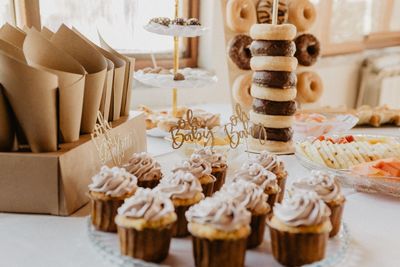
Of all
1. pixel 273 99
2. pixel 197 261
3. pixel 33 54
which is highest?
pixel 33 54

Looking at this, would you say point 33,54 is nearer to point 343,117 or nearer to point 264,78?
point 264,78

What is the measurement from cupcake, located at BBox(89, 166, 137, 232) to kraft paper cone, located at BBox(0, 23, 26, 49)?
17.4 inches

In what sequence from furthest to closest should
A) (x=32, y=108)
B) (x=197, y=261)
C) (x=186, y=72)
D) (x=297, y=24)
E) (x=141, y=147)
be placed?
(x=297, y=24) → (x=186, y=72) → (x=141, y=147) → (x=32, y=108) → (x=197, y=261)

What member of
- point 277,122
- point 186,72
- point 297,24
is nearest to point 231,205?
point 277,122

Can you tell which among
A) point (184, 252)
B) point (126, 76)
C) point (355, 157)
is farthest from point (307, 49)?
point (184, 252)

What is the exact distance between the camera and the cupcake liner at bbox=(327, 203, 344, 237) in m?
0.93

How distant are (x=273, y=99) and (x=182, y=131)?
295 millimetres

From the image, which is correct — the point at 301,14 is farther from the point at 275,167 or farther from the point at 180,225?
the point at 180,225

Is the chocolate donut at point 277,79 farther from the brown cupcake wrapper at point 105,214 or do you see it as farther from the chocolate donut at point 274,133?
the brown cupcake wrapper at point 105,214

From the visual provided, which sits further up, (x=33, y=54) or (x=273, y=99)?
(x=33, y=54)

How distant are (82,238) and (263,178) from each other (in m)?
0.38

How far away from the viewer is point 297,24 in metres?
1.86

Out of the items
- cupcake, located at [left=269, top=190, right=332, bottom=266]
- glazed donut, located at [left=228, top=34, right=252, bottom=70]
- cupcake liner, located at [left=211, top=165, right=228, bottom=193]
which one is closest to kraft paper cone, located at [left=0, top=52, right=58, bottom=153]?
cupcake liner, located at [left=211, top=165, right=228, bottom=193]

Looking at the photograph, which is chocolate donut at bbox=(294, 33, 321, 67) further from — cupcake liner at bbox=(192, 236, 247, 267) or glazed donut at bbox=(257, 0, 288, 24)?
cupcake liner at bbox=(192, 236, 247, 267)
